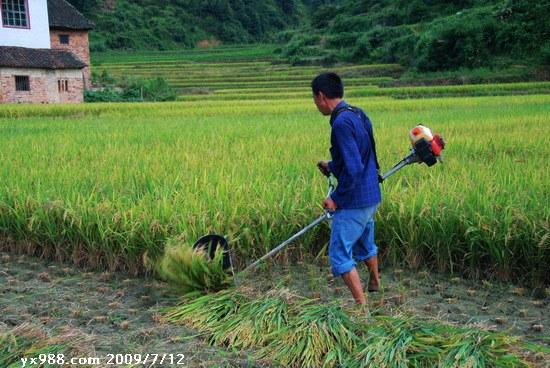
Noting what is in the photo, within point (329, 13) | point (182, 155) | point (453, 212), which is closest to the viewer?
Answer: point (453, 212)

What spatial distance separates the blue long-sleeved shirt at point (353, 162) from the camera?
2455mm

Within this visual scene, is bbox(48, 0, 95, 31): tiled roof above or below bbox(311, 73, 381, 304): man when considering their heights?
above

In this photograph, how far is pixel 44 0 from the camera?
18.5 m

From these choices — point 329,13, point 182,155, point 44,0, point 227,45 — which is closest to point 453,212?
point 182,155

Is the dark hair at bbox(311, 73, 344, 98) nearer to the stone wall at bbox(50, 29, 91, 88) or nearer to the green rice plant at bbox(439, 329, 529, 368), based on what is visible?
the green rice plant at bbox(439, 329, 529, 368)

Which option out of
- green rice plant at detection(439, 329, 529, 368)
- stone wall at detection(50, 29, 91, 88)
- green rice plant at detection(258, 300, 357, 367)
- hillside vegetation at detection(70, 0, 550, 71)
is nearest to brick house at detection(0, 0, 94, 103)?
stone wall at detection(50, 29, 91, 88)

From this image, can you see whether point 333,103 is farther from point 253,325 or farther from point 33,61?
point 33,61

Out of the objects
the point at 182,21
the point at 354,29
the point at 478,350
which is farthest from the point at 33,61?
the point at 182,21

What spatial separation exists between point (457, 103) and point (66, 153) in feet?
Answer: 33.3

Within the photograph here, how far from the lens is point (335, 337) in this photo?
7.50ft

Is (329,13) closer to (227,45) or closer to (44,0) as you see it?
(227,45)

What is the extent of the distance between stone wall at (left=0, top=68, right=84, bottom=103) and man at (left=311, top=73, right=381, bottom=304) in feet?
59.2

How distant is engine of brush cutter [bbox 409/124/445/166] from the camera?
2.59 metres

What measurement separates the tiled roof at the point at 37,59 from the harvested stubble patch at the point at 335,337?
17.6m
